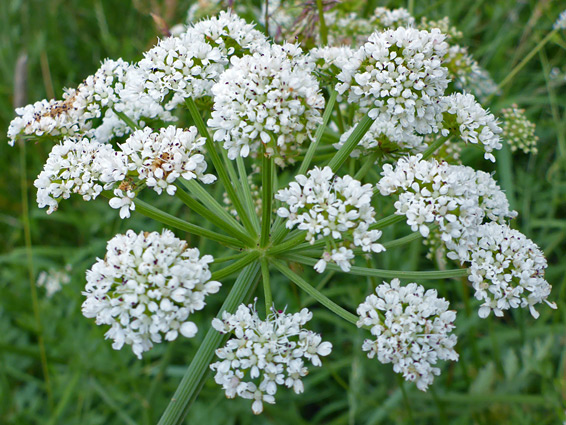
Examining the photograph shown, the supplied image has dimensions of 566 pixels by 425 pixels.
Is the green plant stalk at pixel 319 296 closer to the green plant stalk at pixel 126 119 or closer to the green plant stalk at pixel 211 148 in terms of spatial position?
the green plant stalk at pixel 211 148

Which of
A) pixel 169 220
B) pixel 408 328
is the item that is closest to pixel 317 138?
pixel 169 220

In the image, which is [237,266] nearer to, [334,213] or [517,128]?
[334,213]

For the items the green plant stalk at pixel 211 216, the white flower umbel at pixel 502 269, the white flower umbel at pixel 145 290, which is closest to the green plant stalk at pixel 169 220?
the green plant stalk at pixel 211 216

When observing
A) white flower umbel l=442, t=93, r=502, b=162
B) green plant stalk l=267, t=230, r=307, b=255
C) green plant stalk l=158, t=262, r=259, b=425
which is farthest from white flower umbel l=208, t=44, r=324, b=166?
green plant stalk l=158, t=262, r=259, b=425

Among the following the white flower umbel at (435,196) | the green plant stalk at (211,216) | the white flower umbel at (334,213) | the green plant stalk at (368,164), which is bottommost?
the green plant stalk at (211,216)

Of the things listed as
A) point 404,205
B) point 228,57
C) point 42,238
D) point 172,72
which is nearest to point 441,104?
point 404,205

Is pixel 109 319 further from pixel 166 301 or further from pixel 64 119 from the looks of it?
pixel 64 119

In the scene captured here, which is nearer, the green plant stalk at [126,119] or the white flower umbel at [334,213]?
the white flower umbel at [334,213]
